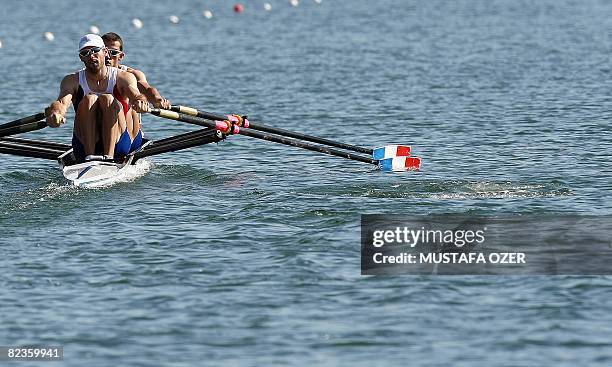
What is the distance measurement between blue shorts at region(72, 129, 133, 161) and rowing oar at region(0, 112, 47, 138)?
61 cm

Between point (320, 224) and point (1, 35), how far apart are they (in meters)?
42.4

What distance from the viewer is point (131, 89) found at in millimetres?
20891

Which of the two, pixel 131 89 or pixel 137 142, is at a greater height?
pixel 131 89

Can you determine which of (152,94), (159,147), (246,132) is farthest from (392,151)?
(152,94)

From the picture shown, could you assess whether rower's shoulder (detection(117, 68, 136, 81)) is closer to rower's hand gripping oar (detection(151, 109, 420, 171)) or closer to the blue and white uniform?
the blue and white uniform

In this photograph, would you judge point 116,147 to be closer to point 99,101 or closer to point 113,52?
point 99,101

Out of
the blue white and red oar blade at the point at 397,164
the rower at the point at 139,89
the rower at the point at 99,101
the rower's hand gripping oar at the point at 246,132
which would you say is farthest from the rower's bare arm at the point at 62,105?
the blue white and red oar blade at the point at 397,164

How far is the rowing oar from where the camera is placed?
2122cm

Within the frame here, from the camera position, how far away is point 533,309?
14.5 meters

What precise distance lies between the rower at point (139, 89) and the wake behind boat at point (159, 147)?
0.17 meters

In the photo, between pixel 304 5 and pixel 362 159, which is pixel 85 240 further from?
pixel 304 5

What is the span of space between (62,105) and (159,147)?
6.70ft

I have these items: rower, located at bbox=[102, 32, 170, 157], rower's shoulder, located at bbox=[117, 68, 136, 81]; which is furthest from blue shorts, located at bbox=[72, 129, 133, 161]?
rower's shoulder, located at bbox=[117, 68, 136, 81]

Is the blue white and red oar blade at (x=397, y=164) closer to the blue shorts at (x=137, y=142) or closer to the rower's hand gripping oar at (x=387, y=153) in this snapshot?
the rower's hand gripping oar at (x=387, y=153)
